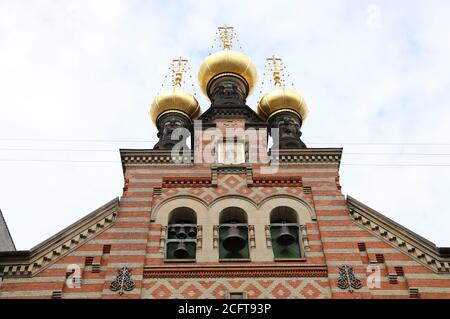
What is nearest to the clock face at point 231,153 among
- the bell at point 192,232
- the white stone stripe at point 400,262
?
the bell at point 192,232

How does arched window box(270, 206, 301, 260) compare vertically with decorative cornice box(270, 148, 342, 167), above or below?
below

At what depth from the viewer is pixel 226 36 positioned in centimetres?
2892

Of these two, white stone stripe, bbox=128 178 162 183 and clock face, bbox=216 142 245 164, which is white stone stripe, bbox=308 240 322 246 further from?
white stone stripe, bbox=128 178 162 183

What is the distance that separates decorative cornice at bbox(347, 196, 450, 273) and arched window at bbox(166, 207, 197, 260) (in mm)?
4077

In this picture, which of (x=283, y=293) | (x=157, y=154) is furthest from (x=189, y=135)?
(x=283, y=293)

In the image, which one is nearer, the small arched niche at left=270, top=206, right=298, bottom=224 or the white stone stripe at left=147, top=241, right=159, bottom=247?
the white stone stripe at left=147, top=241, right=159, bottom=247

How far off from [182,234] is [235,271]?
204 centimetres

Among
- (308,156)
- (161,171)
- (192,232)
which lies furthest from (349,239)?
(161,171)

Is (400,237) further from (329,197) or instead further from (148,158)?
(148,158)

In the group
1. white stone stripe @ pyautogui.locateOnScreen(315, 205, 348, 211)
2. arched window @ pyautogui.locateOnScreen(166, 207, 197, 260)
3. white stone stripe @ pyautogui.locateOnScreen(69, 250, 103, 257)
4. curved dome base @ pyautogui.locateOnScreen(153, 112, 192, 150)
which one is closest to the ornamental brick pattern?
arched window @ pyautogui.locateOnScreen(166, 207, 197, 260)

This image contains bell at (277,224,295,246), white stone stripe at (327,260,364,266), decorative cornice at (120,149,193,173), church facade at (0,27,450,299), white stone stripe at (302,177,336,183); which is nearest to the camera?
church facade at (0,27,450,299)

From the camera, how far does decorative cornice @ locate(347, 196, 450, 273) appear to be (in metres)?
15.7
